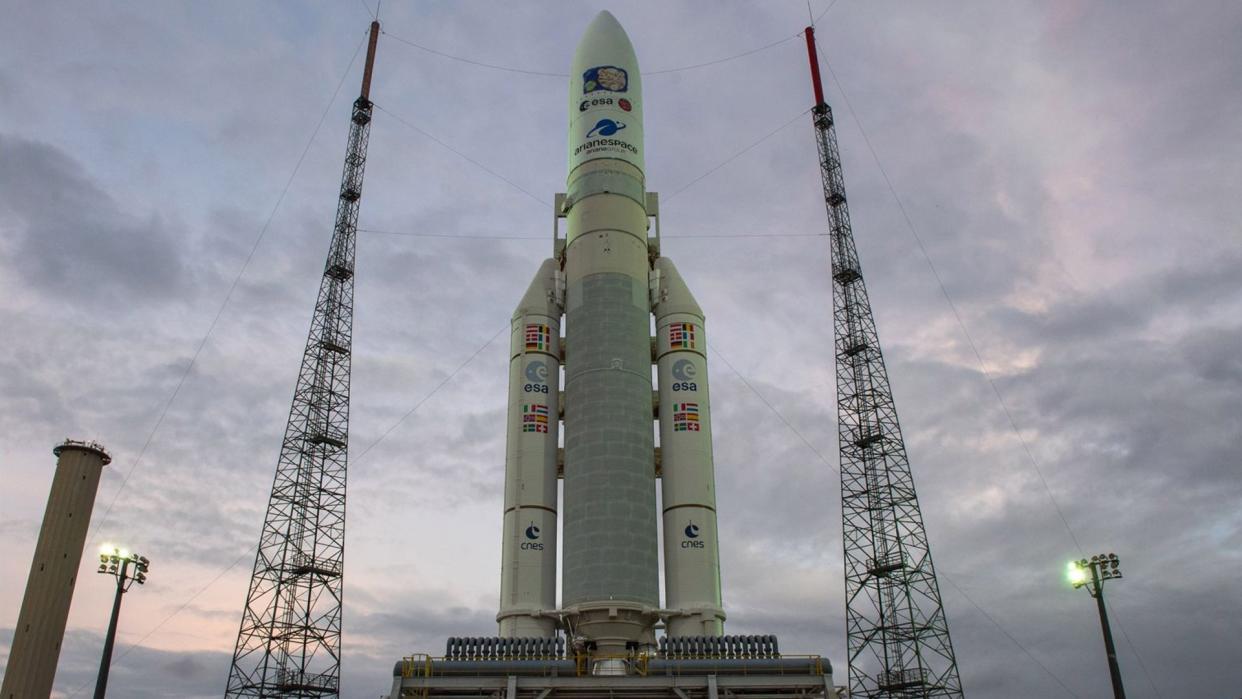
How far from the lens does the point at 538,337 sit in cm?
5278

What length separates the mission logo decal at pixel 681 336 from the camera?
5209 centimetres

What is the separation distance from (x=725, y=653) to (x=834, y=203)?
1637 inches

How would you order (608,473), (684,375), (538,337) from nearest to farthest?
(608,473) < (684,375) < (538,337)

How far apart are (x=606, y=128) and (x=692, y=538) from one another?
23.5 meters

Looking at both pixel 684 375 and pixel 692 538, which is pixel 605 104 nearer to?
pixel 684 375

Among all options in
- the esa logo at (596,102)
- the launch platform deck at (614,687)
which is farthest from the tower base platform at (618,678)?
the esa logo at (596,102)

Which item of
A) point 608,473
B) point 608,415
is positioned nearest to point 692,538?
point 608,473

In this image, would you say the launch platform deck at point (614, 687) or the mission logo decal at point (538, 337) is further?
the mission logo decal at point (538, 337)

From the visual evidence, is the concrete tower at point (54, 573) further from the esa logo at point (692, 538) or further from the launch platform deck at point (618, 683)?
the esa logo at point (692, 538)

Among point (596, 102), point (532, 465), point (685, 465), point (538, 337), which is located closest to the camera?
point (685, 465)

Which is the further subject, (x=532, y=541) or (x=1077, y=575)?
(x=532, y=541)

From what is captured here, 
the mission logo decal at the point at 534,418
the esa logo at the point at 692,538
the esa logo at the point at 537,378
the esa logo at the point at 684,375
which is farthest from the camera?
the esa logo at the point at 537,378

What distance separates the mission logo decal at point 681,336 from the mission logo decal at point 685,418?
144 inches

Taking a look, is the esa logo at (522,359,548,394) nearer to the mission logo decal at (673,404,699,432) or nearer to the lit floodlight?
the mission logo decal at (673,404,699,432)
